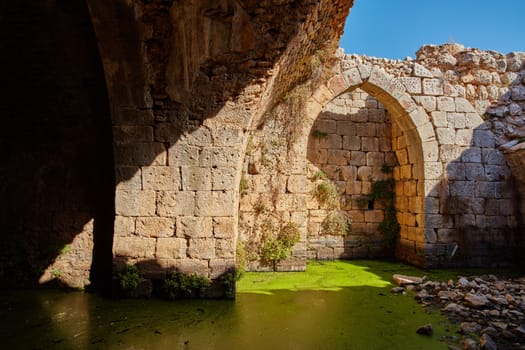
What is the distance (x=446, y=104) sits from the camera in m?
6.83

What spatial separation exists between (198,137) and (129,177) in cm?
104

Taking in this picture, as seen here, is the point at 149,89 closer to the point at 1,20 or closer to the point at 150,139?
the point at 150,139

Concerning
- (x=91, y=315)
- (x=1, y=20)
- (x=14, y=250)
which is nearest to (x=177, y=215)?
(x=91, y=315)

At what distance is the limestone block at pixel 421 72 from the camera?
6832mm

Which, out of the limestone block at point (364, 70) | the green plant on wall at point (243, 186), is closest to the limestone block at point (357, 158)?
the limestone block at point (364, 70)

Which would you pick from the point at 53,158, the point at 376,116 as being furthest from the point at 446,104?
the point at 53,158

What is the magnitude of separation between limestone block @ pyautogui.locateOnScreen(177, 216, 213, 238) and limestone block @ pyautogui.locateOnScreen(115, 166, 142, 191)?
73 centimetres

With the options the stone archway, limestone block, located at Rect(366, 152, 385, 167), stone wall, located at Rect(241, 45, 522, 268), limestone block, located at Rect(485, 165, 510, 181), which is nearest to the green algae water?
the stone archway

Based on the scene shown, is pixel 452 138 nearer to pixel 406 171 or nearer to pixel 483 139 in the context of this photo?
pixel 483 139

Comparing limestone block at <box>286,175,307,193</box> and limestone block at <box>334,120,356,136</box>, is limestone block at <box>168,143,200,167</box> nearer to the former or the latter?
limestone block at <box>286,175,307,193</box>

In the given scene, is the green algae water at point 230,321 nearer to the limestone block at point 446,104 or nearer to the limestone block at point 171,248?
the limestone block at point 171,248

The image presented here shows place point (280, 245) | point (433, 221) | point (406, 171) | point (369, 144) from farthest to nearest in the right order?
point (369, 144)
point (406, 171)
point (433, 221)
point (280, 245)

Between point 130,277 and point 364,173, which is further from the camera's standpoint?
point 364,173

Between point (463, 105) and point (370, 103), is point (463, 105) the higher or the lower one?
the lower one
